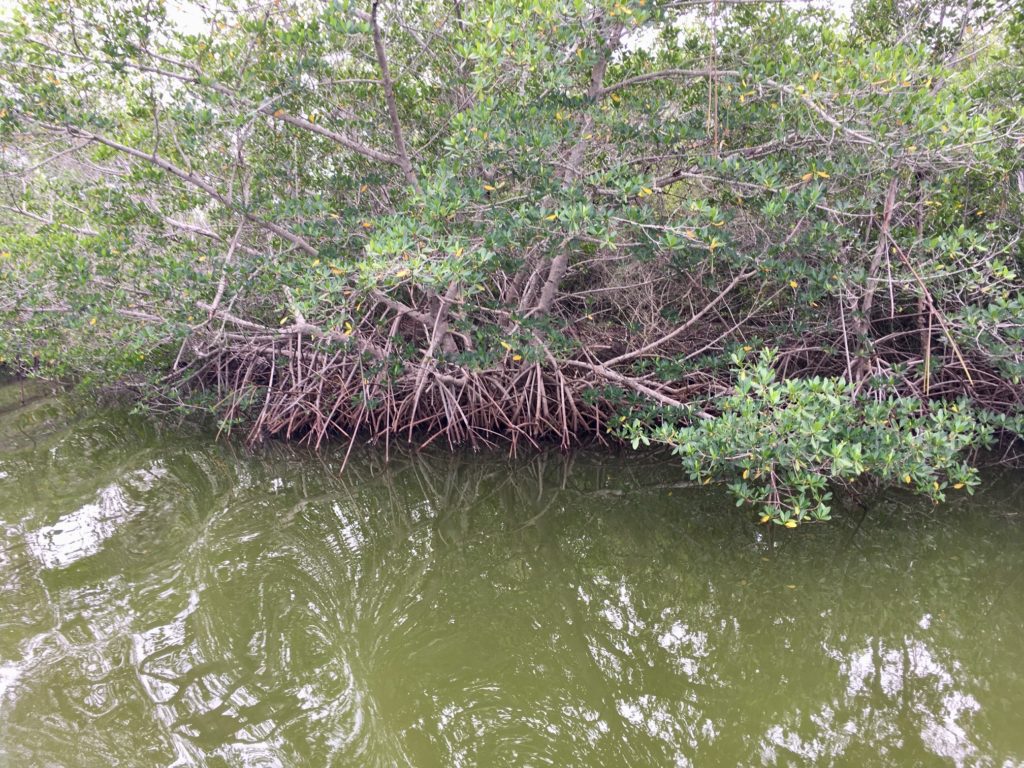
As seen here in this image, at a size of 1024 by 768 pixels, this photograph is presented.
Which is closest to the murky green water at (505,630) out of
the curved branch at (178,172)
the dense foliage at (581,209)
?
the dense foliage at (581,209)

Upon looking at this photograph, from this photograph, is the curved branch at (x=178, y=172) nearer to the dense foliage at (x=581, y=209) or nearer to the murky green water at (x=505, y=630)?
A: the dense foliage at (x=581, y=209)

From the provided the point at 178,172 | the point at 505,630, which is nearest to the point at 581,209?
the point at 505,630

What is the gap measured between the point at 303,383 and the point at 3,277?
2189 mm

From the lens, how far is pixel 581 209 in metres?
3.10

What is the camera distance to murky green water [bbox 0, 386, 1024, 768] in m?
2.05

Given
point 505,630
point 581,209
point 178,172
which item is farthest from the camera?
point 178,172

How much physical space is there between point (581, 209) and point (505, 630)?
2.04 metres

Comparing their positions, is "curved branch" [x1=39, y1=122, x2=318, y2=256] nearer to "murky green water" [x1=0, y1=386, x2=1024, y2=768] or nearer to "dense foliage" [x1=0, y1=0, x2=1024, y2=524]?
"dense foliage" [x1=0, y1=0, x2=1024, y2=524]

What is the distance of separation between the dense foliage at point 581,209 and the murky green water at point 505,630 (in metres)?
0.42

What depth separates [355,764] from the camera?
1988 millimetres

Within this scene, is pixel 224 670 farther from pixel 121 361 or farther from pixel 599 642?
pixel 121 361

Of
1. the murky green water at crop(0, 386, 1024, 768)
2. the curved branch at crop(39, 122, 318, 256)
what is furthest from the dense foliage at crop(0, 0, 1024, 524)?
the murky green water at crop(0, 386, 1024, 768)

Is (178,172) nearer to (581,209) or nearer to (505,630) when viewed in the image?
(581,209)

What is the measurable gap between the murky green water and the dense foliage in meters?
0.42
